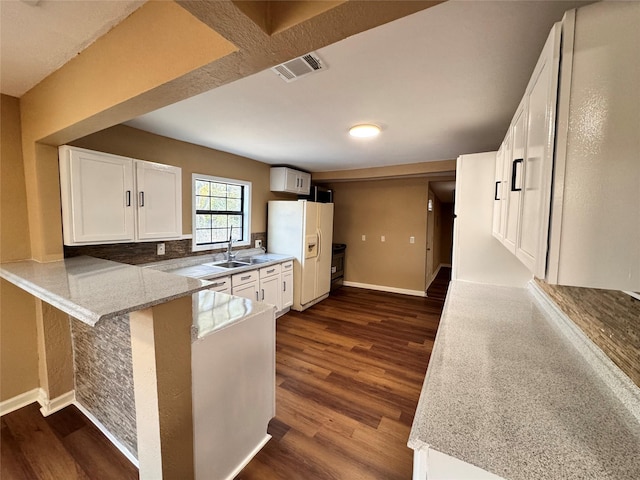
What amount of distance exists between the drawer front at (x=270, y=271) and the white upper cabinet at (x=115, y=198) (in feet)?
3.68

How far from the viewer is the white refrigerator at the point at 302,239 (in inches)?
158

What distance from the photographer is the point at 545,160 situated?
81cm

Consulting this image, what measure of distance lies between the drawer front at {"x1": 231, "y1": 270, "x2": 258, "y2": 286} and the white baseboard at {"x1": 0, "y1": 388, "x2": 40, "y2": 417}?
67.8 inches

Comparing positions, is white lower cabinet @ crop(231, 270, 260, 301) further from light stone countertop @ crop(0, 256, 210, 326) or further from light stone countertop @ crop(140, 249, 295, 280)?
light stone countertop @ crop(0, 256, 210, 326)

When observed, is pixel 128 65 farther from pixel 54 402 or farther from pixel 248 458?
pixel 54 402

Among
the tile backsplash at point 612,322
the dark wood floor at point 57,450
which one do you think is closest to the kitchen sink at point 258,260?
the dark wood floor at point 57,450

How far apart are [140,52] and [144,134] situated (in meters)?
1.92

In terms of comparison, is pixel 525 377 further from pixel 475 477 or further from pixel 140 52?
pixel 140 52

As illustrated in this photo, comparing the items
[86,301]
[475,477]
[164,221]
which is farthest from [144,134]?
[475,477]

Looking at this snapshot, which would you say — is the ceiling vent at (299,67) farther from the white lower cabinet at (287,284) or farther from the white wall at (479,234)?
the white lower cabinet at (287,284)

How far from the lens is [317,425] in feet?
6.08

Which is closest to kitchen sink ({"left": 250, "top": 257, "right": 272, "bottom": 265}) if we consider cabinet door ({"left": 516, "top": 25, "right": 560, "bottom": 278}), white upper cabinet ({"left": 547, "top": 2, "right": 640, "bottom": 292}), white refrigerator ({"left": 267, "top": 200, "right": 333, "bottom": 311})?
white refrigerator ({"left": 267, "top": 200, "right": 333, "bottom": 311})

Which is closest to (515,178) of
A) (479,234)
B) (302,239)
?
(479,234)

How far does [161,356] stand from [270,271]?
96.4 inches
